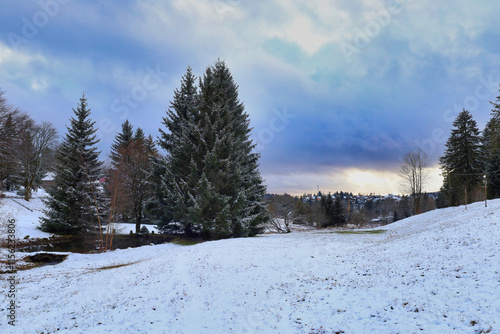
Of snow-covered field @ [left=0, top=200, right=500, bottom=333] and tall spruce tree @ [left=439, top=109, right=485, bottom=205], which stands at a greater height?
tall spruce tree @ [left=439, top=109, right=485, bottom=205]

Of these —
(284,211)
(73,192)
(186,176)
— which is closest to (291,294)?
(186,176)

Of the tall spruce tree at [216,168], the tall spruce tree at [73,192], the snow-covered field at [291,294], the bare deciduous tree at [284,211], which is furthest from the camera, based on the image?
the bare deciduous tree at [284,211]

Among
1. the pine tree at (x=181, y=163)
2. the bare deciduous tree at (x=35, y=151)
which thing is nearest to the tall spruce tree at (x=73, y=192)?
the pine tree at (x=181, y=163)

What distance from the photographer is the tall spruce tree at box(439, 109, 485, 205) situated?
35219 mm

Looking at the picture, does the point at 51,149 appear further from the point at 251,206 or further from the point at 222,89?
the point at 251,206

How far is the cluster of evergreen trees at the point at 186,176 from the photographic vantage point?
66.5 feet

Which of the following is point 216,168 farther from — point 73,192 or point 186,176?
point 73,192

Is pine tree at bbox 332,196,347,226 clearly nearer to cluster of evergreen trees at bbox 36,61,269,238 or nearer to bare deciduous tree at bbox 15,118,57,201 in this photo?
cluster of evergreen trees at bbox 36,61,269,238

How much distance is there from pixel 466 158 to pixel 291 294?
41.7m

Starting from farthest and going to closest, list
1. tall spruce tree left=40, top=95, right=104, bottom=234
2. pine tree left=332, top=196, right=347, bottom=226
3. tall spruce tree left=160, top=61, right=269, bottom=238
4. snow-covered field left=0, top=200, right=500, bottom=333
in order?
pine tree left=332, top=196, right=347, bottom=226 < tall spruce tree left=40, top=95, right=104, bottom=234 < tall spruce tree left=160, top=61, right=269, bottom=238 < snow-covered field left=0, top=200, right=500, bottom=333

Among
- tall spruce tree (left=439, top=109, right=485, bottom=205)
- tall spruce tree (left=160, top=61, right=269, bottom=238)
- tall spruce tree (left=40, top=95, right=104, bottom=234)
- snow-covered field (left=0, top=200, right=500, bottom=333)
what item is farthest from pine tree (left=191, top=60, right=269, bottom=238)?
tall spruce tree (left=439, top=109, right=485, bottom=205)

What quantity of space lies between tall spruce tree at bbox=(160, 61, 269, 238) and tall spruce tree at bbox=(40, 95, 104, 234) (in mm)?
8335

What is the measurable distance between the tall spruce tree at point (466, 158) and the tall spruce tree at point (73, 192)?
153 ft

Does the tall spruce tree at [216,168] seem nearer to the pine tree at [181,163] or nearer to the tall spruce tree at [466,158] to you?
the pine tree at [181,163]
